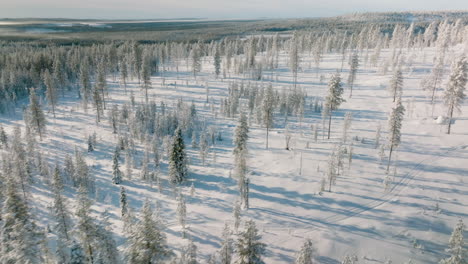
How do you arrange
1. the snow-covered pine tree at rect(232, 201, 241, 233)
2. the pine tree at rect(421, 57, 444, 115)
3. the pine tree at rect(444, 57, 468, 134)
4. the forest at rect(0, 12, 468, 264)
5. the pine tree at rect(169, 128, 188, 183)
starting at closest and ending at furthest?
the forest at rect(0, 12, 468, 264)
the snow-covered pine tree at rect(232, 201, 241, 233)
the pine tree at rect(169, 128, 188, 183)
the pine tree at rect(444, 57, 468, 134)
the pine tree at rect(421, 57, 444, 115)

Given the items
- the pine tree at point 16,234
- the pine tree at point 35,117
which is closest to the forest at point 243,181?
the pine tree at point 16,234

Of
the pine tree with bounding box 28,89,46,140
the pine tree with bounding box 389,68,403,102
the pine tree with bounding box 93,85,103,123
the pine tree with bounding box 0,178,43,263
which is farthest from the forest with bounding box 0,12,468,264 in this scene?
the pine tree with bounding box 389,68,403,102

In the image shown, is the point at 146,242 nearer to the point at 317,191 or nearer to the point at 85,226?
the point at 85,226

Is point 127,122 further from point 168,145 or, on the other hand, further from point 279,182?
point 279,182

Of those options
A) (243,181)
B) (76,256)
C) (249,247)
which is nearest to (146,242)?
(76,256)

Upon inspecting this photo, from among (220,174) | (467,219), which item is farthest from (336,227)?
(220,174)

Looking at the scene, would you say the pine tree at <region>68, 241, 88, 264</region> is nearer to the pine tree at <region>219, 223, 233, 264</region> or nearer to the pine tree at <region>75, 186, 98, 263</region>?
the pine tree at <region>75, 186, 98, 263</region>

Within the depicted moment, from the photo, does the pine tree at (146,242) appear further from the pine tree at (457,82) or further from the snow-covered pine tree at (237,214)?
the pine tree at (457,82)
